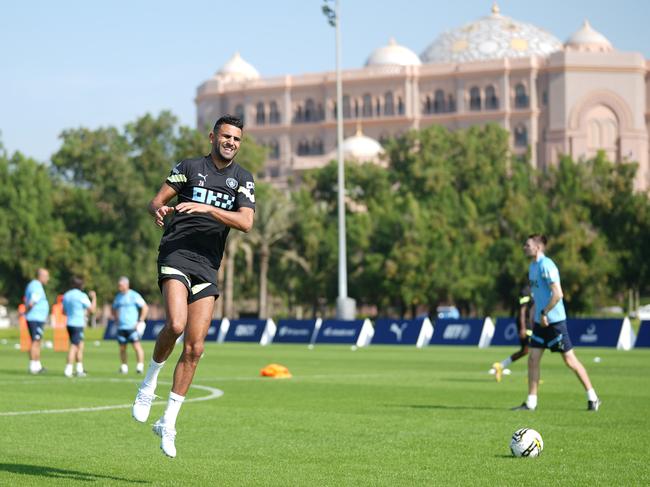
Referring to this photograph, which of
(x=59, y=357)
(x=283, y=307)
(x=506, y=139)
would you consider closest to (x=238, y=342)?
(x=59, y=357)

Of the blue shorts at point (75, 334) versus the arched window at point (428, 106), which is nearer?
the blue shorts at point (75, 334)

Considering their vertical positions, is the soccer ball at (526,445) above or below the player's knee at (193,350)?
below

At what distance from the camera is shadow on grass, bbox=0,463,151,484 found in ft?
32.4

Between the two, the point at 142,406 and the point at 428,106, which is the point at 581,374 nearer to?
the point at 142,406

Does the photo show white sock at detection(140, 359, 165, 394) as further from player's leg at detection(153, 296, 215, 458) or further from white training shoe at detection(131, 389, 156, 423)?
player's leg at detection(153, 296, 215, 458)

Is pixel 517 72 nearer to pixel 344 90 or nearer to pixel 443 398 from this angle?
pixel 344 90

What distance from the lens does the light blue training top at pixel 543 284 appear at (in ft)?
52.3

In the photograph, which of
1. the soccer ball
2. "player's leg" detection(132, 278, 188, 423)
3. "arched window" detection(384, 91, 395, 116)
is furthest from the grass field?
"arched window" detection(384, 91, 395, 116)

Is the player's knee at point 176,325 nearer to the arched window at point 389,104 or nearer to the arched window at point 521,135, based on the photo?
the arched window at point 521,135

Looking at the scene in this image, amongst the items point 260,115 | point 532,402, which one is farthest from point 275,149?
→ point 532,402

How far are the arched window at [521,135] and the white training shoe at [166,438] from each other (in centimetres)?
13766

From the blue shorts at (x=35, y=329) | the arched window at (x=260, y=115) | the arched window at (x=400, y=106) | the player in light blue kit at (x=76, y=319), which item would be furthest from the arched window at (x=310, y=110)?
the player in light blue kit at (x=76, y=319)

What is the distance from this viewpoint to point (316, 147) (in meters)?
158

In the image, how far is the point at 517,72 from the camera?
146000 mm
